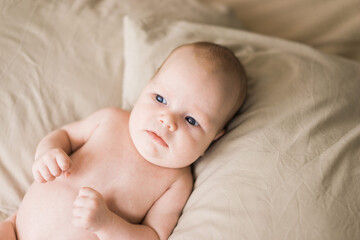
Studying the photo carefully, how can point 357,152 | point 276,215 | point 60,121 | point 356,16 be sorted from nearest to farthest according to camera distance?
point 276,215
point 357,152
point 60,121
point 356,16

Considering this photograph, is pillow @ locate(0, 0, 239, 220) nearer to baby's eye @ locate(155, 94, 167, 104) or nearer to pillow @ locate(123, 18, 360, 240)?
pillow @ locate(123, 18, 360, 240)

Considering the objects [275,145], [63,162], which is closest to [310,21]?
[275,145]

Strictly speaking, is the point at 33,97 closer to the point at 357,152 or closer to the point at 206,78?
the point at 206,78

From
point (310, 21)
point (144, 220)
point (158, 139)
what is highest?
point (310, 21)

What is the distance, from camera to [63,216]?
1003mm

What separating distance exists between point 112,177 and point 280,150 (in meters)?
0.51

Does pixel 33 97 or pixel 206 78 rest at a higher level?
pixel 206 78

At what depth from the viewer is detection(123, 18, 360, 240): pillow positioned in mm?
879

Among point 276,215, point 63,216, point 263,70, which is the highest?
point 263,70

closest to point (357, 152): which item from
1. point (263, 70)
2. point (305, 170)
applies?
point (305, 170)

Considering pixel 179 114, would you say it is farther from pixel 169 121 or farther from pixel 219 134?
pixel 219 134

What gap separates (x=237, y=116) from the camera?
119 cm

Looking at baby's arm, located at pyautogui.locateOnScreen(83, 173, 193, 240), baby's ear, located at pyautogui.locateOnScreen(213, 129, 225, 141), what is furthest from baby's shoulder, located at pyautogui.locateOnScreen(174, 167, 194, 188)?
baby's ear, located at pyautogui.locateOnScreen(213, 129, 225, 141)

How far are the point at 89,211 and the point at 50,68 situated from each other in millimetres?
589
